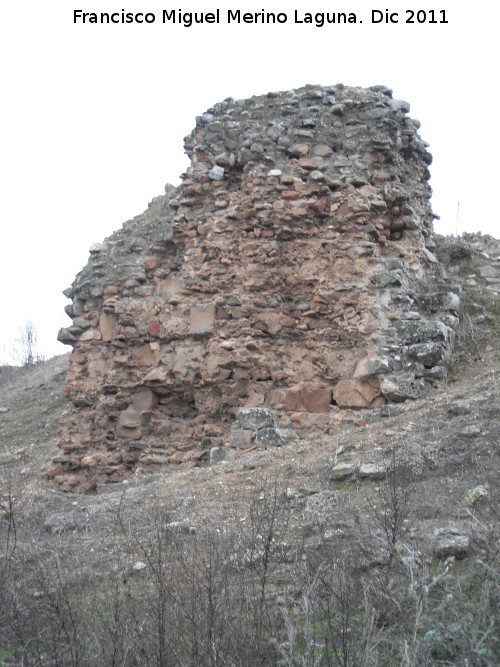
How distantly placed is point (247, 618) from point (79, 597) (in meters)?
0.99

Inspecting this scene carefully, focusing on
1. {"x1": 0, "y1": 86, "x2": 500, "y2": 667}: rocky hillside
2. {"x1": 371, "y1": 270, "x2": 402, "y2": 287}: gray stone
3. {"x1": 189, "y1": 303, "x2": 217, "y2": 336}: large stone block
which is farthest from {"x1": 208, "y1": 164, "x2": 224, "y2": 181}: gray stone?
{"x1": 371, "y1": 270, "x2": 402, "y2": 287}: gray stone

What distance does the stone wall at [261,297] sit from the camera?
8.16 metres

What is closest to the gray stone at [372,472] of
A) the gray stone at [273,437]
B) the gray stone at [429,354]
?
the gray stone at [273,437]

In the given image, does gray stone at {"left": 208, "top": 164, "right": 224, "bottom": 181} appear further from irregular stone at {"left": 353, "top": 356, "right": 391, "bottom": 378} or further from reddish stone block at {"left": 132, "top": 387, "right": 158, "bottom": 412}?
irregular stone at {"left": 353, "top": 356, "right": 391, "bottom": 378}

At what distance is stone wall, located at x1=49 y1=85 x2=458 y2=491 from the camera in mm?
8164

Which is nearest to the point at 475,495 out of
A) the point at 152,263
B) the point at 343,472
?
the point at 343,472

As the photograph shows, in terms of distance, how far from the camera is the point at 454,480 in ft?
16.6

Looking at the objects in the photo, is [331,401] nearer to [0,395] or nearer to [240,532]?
[240,532]

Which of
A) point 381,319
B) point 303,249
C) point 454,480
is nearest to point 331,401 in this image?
point 381,319

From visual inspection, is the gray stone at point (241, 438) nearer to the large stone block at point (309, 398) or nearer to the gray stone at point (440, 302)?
the large stone block at point (309, 398)

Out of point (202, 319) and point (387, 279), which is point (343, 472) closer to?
point (387, 279)

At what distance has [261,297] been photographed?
848cm

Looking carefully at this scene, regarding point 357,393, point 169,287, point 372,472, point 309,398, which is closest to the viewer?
point 372,472

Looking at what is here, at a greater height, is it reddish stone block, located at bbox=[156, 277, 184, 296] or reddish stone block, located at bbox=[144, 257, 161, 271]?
reddish stone block, located at bbox=[144, 257, 161, 271]
